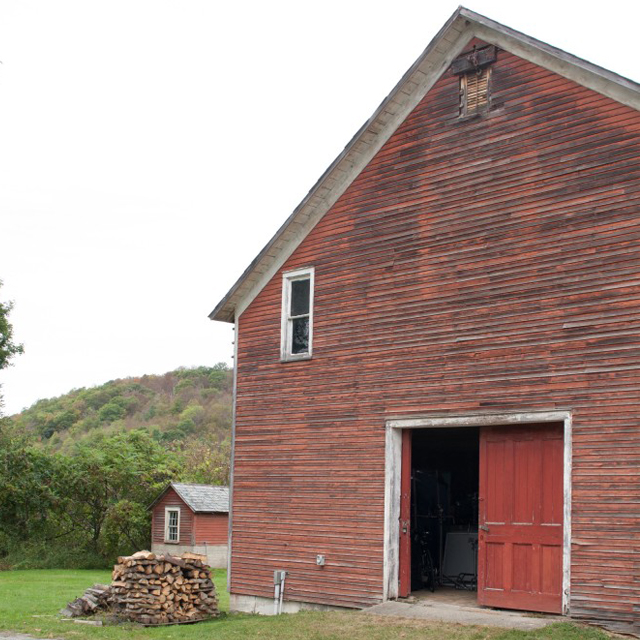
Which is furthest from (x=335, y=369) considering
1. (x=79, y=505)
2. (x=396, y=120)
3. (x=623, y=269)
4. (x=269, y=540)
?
(x=79, y=505)

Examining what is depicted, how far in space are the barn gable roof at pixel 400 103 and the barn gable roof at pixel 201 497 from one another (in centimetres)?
1824

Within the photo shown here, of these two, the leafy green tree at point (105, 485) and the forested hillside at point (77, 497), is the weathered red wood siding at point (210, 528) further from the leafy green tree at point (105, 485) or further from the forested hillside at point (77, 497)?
the leafy green tree at point (105, 485)

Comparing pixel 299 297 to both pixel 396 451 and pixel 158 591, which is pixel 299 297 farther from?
pixel 158 591

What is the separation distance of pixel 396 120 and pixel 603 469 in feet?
21.9

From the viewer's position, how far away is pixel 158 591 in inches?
602

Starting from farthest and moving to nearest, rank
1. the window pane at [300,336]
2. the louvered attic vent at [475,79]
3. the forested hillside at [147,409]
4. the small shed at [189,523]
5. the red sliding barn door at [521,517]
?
the forested hillside at [147,409] < the small shed at [189,523] < the window pane at [300,336] < the louvered attic vent at [475,79] < the red sliding barn door at [521,517]

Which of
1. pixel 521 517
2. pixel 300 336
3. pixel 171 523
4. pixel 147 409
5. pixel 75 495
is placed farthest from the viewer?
pixel 147 409

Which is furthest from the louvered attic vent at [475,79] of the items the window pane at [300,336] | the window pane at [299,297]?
the window pane at [300,336]

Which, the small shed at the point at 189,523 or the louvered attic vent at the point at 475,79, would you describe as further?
the small shed at the point at 189,523

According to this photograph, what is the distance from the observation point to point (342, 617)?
1339 cm

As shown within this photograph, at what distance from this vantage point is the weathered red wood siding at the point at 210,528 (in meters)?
34.2

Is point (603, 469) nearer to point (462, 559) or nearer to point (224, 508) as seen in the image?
point (462, 559)

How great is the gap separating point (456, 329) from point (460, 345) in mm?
255

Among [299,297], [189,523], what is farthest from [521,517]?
[189,523]
